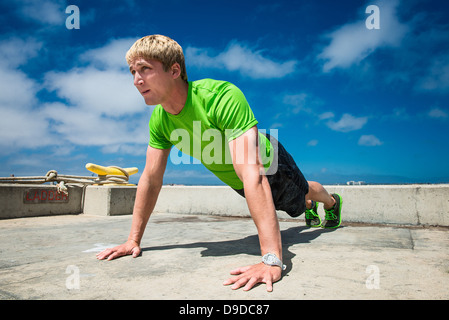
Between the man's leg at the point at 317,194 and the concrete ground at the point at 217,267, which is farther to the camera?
the man's leg at the point at 317,194

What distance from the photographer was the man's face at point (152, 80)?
69.2 inches

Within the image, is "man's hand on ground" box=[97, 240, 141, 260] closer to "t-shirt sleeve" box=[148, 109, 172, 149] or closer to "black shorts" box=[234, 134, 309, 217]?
"t-shirt sleeve" box=[148, 109, 172, 149]

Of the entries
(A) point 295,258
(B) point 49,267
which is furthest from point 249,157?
(B) point 49,267

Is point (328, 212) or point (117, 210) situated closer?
point (328, 212)

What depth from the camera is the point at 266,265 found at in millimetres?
1393

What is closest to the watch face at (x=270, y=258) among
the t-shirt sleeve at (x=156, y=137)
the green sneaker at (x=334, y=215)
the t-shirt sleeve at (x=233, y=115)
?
the t-shirt sleeve at (x=233, y=115)

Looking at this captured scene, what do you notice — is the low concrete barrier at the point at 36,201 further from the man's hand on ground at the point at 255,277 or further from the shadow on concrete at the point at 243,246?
the man's hand on ground at the point at 255,277

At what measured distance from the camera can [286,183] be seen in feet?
7.54

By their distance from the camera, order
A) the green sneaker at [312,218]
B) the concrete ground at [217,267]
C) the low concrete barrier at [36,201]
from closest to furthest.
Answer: the concrete ground at [217,267]
the green sneaker at [312,218]
the low concrete barrier at [36,201]

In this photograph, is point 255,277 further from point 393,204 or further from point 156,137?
point 393,204

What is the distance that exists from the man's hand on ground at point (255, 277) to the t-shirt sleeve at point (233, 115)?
72 cm
